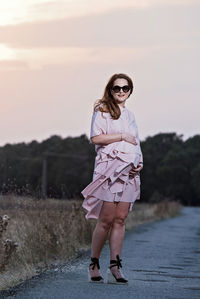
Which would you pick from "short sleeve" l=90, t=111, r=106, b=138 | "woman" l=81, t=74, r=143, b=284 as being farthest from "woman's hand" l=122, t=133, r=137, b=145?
"short sleeve" l=90, t=111, r=106, b=138

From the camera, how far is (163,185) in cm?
9950

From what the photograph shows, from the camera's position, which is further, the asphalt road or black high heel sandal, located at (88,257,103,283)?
black high heel sandal, located at (88,257,103,283)

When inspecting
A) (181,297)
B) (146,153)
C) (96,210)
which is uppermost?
(146,153)

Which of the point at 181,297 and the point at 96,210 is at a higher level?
the point at 96,210

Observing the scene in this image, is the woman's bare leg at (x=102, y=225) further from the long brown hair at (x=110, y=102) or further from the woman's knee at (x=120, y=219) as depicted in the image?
the long brown hair at (x=110, y=102)

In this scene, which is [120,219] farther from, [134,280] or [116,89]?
[116,89]

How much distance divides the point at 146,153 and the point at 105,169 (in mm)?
99794

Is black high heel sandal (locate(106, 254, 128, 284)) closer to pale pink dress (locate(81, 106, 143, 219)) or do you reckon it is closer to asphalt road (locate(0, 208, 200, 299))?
asphalt road (locate(0, 208, 200, 299))

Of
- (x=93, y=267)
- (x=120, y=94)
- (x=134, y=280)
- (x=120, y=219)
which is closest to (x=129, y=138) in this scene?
(x=120, y=94)

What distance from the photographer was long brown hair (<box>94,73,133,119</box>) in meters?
8.45

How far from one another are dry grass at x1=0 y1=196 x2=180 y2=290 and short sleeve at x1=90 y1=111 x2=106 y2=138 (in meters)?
1.61

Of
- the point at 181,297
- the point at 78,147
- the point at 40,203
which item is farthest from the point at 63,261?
the point at 78,147

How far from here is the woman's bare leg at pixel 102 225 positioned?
8383 millimetres

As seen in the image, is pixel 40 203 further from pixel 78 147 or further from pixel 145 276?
pixel 78 147
